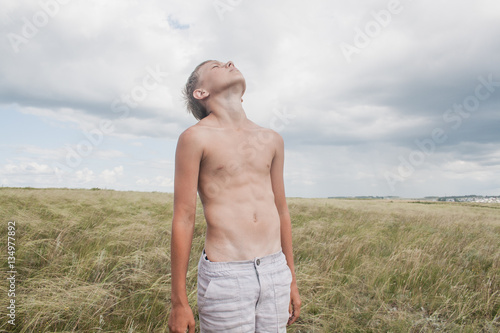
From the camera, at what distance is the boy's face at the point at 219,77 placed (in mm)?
1925

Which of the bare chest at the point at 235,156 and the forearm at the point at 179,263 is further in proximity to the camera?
the bare chest at the point at 235,156

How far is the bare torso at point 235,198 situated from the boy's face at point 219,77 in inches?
11.1

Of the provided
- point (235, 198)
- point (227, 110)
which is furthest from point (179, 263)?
point (227, 110)

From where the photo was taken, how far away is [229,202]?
5.67ft

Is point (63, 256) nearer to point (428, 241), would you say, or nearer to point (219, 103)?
point (219, 103)

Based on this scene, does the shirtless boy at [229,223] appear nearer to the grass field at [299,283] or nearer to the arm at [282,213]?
the arm at [282,213]

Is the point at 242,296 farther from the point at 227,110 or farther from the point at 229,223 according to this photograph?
the point at 227,110

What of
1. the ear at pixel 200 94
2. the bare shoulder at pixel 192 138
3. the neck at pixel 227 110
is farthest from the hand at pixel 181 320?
the ear at pixel 200 94

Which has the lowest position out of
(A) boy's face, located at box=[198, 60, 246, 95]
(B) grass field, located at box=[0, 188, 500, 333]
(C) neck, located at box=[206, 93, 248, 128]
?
(B) grass field, located at box=[0, 188, 500, 333]

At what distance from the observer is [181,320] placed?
1.57m

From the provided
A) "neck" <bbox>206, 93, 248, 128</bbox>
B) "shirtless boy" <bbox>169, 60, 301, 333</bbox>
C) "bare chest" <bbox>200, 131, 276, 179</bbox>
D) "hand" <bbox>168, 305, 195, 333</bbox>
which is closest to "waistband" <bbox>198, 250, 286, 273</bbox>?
"shirtless boy" <bbox>169, 60, 301, 333</bbox>

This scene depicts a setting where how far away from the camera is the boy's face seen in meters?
1.92

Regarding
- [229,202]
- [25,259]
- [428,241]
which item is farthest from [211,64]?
[428,241]

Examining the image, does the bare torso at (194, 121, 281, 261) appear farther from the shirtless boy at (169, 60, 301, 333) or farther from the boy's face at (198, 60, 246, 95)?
the boy's face at (198, 60, 246, 95)
